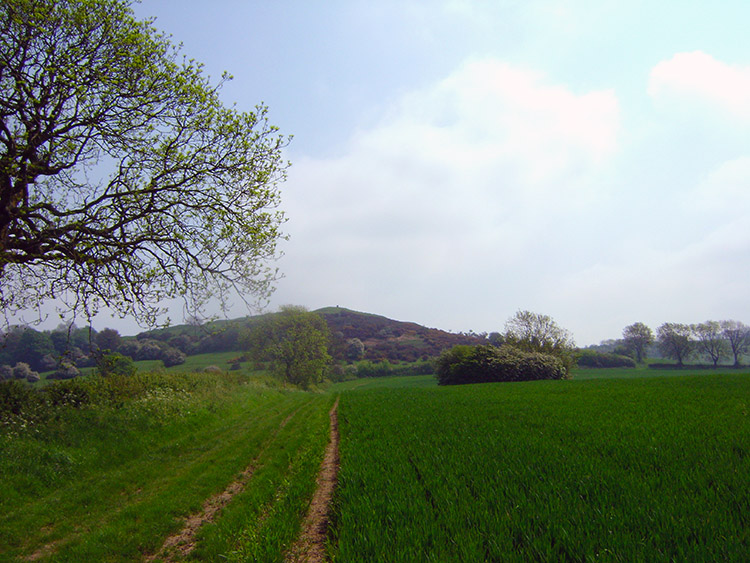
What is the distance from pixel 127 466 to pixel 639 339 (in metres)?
117

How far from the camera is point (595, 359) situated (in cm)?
8469

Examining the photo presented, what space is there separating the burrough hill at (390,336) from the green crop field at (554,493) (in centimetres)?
7498

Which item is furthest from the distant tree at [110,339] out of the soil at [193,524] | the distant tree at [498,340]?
the distant tree at [498,340]

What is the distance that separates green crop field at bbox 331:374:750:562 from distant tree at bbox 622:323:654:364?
106 metres

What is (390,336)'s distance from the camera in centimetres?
10450

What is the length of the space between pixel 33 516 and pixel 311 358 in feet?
134

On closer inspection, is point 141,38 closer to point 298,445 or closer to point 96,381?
point 96,381

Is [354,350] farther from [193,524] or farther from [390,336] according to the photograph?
[193,524]

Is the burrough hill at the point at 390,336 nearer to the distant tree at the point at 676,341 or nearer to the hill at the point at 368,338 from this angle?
the hill at the point at 368,338

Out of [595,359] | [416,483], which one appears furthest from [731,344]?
[416,483]

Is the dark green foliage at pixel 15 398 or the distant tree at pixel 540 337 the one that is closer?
the dark green foliage at pixel 15 398

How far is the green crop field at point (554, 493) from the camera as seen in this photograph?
3.65 meters

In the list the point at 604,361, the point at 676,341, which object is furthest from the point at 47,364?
the point at 676,341

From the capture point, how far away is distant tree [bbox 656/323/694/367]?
8725cm
